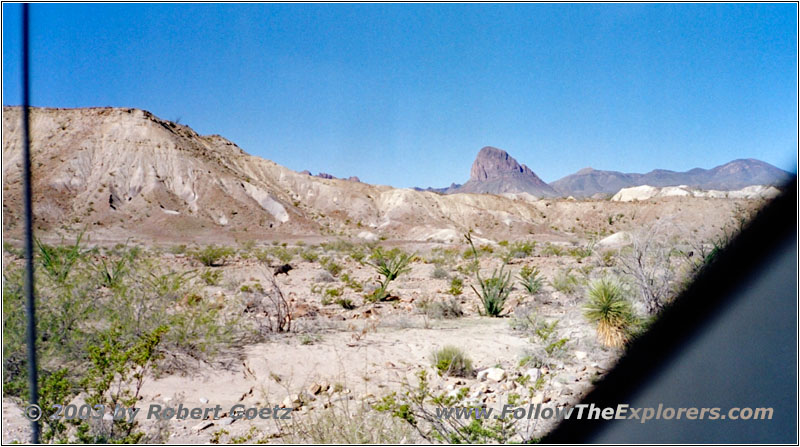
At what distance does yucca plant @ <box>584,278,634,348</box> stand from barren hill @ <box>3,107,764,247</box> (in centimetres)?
4098

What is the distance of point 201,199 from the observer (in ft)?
178

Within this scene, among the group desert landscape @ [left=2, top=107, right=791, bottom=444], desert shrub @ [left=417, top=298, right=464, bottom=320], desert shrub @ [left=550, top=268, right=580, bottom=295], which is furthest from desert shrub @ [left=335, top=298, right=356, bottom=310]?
desert shrub @ [left=550, top=268, right=580, bottom=295]

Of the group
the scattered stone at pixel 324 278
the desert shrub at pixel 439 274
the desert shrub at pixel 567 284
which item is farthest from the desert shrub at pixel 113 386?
the desert shrub at pixel 439 274

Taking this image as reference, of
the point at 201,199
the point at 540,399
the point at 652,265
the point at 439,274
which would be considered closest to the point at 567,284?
the point at 652,265

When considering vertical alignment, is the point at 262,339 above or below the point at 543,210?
below

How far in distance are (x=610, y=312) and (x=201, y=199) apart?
53.7 meters

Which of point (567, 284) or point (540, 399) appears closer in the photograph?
point (540, 399)

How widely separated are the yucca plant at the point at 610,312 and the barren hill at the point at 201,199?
134ft

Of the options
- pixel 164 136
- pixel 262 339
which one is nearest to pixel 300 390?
pixel 262 339

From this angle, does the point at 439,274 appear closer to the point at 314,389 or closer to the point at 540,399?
the point at 314,389

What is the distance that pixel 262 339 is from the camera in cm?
802

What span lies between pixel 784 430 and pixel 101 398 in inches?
225

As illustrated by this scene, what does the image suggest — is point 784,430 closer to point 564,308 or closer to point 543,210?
point 564,308

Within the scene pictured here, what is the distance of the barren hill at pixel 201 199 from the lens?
48.1 metres
